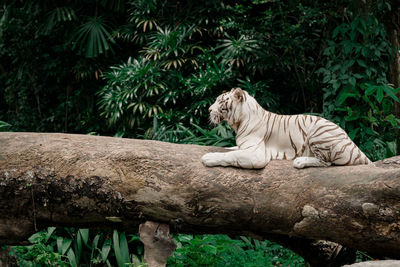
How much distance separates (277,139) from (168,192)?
3.00 ft

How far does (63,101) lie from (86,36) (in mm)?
→ 1873

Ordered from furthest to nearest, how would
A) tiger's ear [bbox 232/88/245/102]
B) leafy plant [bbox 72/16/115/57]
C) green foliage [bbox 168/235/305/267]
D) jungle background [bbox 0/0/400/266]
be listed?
leafy plant [bbox 72/16/115/57], jungle background [bbox 0/0/400/266], green foliage [bbox 168/235/305/267], tiger's ear [bbox 232/88/245/102]

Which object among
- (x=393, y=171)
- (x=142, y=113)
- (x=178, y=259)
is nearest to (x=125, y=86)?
(x=142, y=113)

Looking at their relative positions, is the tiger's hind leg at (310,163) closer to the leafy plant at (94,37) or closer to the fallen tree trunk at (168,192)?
the fallen tree trunk at (168,192)

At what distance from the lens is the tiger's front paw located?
3082 mm

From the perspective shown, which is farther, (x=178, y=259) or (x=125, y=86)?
(x=125, y=86)

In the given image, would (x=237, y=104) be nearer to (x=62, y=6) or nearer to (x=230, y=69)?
(x=230, y=69)

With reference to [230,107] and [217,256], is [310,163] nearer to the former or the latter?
[230,107]

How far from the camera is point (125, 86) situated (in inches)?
292

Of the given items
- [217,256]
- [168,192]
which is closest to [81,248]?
[217,256]

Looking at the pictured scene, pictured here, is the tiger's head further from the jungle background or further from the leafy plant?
the leafy plant

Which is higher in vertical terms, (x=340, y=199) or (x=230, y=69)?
(x=230, y=69)

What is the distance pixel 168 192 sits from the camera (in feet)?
9.89

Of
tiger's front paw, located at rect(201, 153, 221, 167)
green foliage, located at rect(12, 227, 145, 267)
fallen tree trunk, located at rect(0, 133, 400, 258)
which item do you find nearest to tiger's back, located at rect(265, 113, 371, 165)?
fallen tree trunk, located at rect(0, 133, 400, 258)
